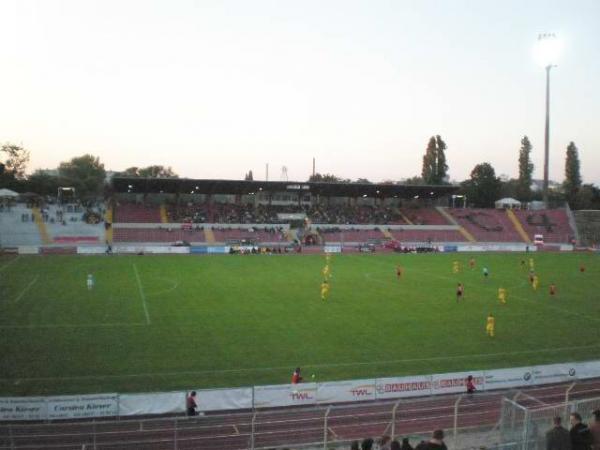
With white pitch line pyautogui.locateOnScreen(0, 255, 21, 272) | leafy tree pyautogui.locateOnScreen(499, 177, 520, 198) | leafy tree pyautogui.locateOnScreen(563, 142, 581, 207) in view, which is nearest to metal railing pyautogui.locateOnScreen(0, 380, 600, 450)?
white pitch line pyautogui.locateOnScreen(0, 255, 21, 272)

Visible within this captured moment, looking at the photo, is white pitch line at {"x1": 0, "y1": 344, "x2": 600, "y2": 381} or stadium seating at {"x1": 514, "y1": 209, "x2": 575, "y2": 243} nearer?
white pitch line at {"x1": 0, "y1": 344, "x2": 600, "y2": 381}

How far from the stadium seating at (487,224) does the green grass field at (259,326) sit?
29182 millimetres

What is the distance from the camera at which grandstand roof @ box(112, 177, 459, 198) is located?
64031mm

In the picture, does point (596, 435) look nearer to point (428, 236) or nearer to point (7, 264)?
point (7, 264)

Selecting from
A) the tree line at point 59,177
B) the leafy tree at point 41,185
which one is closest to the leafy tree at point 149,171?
the tree line at point 59,177

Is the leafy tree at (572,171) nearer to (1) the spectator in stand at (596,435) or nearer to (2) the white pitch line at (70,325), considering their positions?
(2) the white pitch line at (70,325)

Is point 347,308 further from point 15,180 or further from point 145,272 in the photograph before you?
point 15,180

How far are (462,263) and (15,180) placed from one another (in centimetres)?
7434

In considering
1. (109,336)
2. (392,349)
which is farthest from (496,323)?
(109,336)

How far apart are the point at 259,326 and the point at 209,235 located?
3981 cm

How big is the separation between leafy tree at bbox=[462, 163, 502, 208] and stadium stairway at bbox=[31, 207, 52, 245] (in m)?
76.0

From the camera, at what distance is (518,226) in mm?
74812

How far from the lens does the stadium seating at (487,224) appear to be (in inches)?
2795

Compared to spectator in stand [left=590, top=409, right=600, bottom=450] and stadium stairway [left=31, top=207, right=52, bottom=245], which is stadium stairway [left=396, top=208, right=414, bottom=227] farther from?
spectator in stand [left=590, top=409, right=600, bottom=450]
